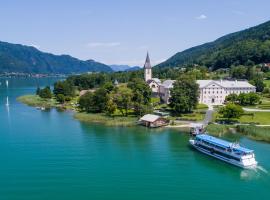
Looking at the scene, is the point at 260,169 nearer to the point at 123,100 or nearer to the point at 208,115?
the point at 208,115

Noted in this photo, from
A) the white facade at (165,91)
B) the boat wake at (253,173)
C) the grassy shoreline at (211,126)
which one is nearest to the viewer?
the boat wake at (253,173)

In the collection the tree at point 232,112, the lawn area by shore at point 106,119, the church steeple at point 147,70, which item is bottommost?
the lawn area by shore at point 106,119

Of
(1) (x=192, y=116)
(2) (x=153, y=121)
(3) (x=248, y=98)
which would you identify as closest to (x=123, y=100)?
(2) (x=153, y=121)

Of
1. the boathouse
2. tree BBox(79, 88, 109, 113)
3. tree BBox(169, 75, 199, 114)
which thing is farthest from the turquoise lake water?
tree BBox(79, 88, 109, 113)

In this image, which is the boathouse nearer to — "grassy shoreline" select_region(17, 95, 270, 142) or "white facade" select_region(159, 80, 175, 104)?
"grassy shoreline" select_region(17, 95, 270, 142)

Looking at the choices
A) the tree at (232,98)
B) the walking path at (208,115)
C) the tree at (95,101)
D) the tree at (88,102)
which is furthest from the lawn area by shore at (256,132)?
the tree at (88,102)

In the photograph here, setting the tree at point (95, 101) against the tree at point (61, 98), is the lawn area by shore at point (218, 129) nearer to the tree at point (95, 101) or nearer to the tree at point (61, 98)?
the tree at point (95, 101)

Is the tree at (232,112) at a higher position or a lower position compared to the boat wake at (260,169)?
higher
